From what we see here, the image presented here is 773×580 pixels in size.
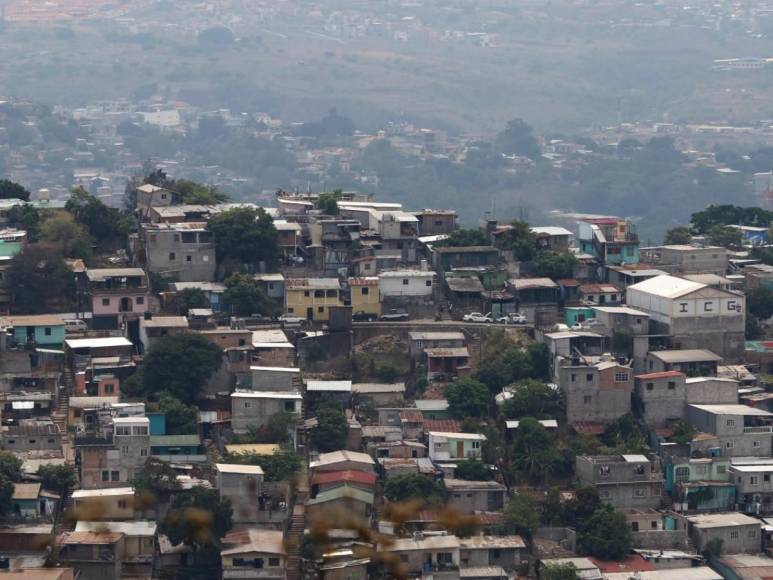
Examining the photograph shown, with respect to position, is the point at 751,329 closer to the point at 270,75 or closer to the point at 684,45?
the point at 270,75

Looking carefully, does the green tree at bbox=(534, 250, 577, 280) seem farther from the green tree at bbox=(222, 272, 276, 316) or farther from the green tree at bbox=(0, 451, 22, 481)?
the green tree at bbox=(0, 451, 22, 481)

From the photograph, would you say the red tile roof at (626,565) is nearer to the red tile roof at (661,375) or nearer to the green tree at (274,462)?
the red tile roof at (661,375)

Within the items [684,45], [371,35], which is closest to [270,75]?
[371,35]

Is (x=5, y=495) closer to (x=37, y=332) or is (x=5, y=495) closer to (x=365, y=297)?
(x=37, y=332)

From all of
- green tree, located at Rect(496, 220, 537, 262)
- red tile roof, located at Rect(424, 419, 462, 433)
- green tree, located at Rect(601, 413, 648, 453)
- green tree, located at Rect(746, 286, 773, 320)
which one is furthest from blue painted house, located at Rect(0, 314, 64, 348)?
green tree, located at Rect(746, 286, 773, 320)

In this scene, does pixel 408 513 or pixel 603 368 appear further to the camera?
pixel 603 368
